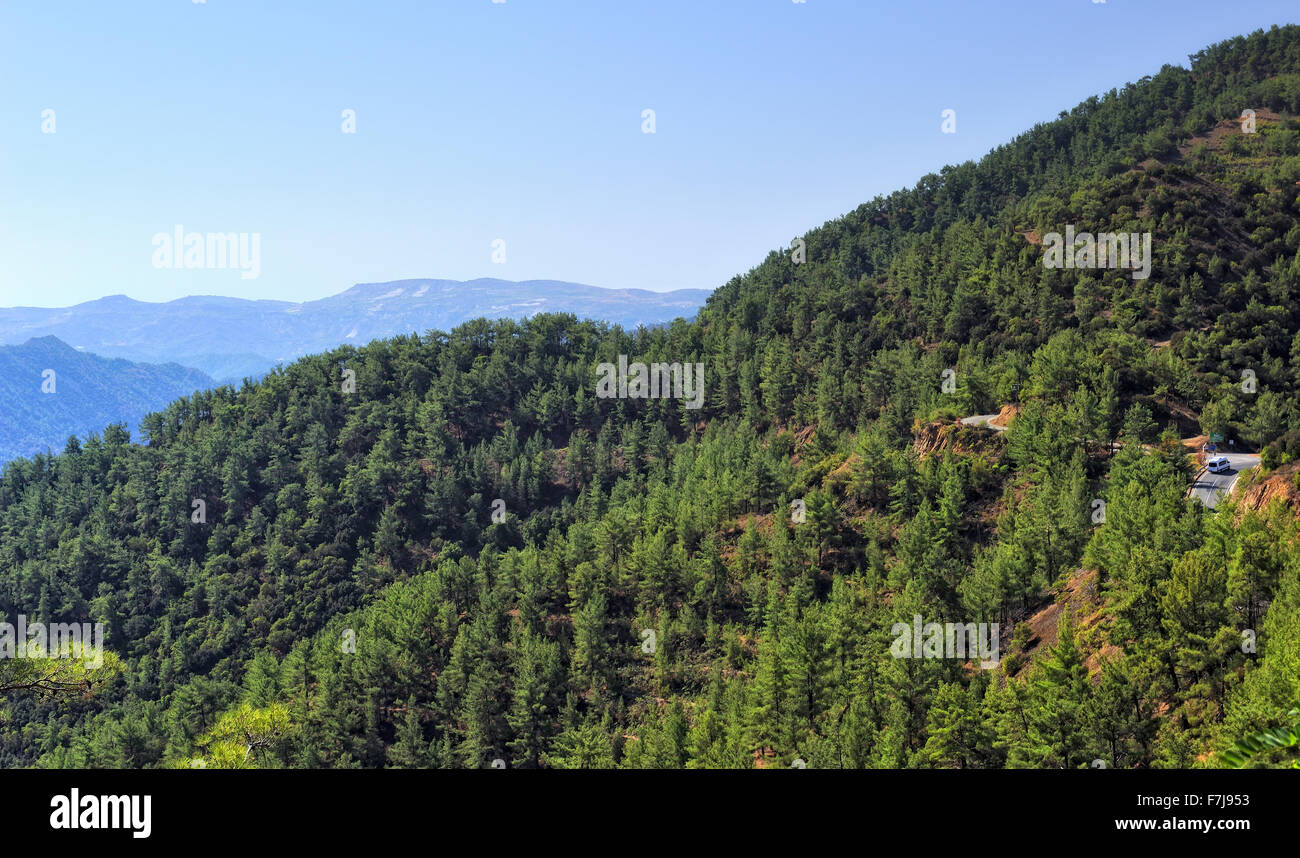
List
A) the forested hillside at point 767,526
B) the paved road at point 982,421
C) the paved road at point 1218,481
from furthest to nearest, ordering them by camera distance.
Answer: the paved road at point 982,421 → the paved road at point 1218,481 → the forested hillside at point 767,526

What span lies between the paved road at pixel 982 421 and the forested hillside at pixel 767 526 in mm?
1884

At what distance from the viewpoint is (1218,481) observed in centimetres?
5591

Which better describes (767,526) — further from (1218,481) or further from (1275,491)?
(1275,491)

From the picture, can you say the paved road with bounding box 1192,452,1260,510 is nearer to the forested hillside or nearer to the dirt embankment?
the forested hillside

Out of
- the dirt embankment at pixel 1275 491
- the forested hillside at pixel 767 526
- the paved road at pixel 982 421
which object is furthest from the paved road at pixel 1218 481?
the paved road at pixel 982 421

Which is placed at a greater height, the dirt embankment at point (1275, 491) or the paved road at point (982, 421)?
the paved road at point (982, 421)

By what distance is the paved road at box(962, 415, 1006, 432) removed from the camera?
7131cm

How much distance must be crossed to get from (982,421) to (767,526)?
20209 millimetres

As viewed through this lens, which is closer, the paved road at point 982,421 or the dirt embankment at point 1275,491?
the dirt embankment at point 1275,491

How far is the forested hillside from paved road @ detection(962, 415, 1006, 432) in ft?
6.18

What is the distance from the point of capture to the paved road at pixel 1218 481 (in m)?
52.5

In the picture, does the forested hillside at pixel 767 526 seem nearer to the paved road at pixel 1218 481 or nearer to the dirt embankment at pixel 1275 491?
the dirt embankment at pixel 1275 491

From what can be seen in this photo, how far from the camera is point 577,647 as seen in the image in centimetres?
6700

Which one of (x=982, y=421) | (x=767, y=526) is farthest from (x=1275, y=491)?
(x=767, y=526)
